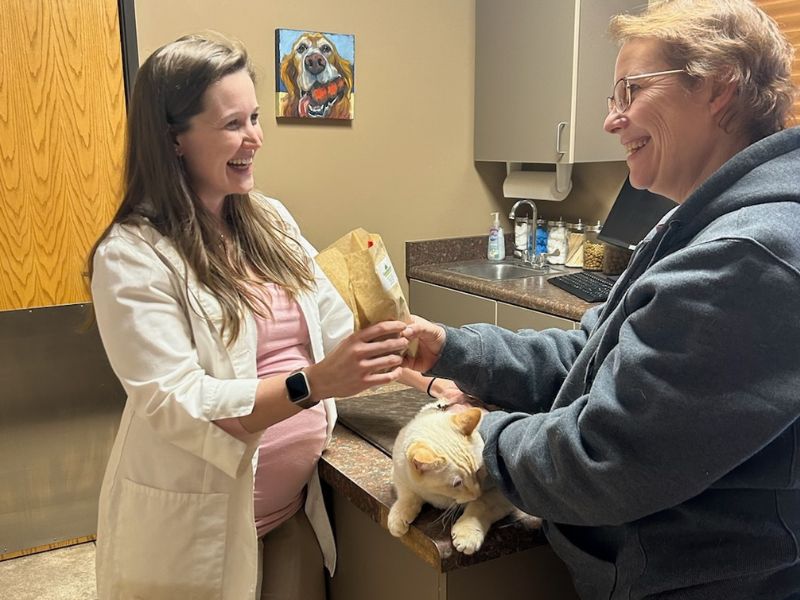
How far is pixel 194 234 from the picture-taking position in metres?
1.29

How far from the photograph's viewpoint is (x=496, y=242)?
3512 millimetres

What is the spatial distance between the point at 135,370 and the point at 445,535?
1.78 feet

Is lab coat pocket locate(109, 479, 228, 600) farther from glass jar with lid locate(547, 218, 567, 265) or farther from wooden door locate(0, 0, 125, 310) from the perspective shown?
glass jar with lid locate(547, 218, 567, 265)

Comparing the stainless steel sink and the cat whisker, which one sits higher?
the cat whisker

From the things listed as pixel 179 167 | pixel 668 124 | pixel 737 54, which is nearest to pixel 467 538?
pixel 668 124

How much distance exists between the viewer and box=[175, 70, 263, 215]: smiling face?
1336 mm

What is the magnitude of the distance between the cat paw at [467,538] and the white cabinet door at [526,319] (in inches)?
62.1

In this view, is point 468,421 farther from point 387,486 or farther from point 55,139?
point 55,139

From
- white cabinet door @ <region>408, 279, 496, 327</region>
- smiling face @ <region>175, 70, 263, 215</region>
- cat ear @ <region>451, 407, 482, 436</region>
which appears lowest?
white cabinet door @ <region>408, 279, 496, 327</region>

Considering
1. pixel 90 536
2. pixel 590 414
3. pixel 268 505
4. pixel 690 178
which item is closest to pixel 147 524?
pixel 268 505

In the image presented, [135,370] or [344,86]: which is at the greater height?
[344,86]

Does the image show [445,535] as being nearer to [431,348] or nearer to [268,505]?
[431,348]

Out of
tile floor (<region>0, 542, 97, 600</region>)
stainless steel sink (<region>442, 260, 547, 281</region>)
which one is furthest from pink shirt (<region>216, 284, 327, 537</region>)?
stainless steel sink (<region>442, 260, 547, 281</region>)

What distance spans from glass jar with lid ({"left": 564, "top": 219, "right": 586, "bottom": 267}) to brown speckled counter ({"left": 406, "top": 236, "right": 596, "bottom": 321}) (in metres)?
0.07
